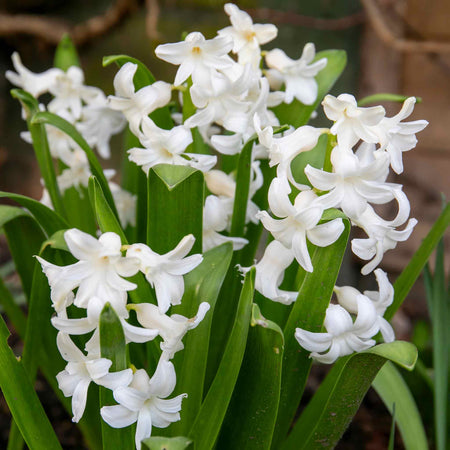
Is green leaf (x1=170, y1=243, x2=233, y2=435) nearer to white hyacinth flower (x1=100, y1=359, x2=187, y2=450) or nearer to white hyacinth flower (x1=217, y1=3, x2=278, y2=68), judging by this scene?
white hyacinth flower (x1=100, y1=359, x2=187, y2=450)

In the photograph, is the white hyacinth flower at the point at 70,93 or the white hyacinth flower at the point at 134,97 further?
the white hyacinth flower at the point at 70,93

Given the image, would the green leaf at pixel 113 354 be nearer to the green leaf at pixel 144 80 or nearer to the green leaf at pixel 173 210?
the green leaf at pixel 173 210

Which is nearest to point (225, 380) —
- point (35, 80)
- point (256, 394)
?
point (256, 394)

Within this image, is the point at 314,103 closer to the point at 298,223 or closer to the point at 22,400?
the point at 298,223

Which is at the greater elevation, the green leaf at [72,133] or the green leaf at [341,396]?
the green leaf at [72,133]

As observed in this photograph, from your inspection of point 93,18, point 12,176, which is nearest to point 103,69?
point 93,18

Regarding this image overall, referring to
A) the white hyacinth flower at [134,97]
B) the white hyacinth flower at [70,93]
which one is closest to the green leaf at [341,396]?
the white hyacinth flower at [134,97]

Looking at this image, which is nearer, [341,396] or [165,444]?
[165,444]

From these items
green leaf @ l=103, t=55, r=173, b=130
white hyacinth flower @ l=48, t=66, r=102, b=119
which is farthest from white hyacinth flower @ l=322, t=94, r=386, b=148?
white hyacinth flower @ l=48, t=66, r=102, b=119
